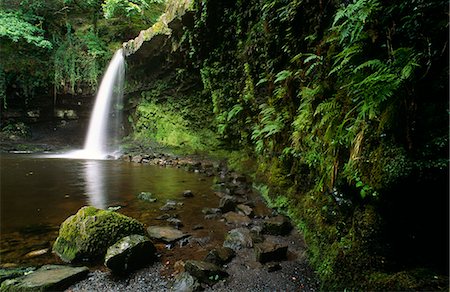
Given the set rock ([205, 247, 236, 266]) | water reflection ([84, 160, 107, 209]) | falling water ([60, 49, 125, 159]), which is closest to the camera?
rock ([205, 247, 236, 266])

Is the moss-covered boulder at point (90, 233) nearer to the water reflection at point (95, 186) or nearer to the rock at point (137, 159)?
the water reflection at point (95, 186)

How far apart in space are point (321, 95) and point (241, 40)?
17.1 ft

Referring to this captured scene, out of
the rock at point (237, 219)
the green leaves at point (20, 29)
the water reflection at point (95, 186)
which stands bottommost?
the water reflection at point (95, 186)

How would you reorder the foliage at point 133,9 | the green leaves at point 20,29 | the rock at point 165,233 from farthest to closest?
1. the foliage at point 133,9
2. the green leaves at point 20,29
3. the rock at point 165,233

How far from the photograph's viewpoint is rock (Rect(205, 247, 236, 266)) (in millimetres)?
3004

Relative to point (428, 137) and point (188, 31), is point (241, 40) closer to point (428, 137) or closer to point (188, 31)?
point (188, 31)

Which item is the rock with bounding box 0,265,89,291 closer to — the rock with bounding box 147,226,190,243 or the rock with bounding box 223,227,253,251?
the rock with bounding box 147,226,190,243

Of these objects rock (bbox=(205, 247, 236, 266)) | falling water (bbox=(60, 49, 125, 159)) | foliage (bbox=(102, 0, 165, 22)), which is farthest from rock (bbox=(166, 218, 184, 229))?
foliage (bbox=(102, 0, 165, 22))

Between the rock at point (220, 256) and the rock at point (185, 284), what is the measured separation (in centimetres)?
39

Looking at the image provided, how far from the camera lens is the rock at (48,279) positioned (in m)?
2.43

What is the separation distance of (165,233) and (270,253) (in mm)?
1484

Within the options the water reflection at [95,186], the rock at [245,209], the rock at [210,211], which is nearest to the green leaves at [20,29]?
the water reflection at [95,186]

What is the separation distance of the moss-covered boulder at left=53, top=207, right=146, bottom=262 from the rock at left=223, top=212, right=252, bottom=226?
147 centimetres

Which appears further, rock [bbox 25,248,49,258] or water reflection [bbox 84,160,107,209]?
water reflection [bbox 84,160,107,209]
